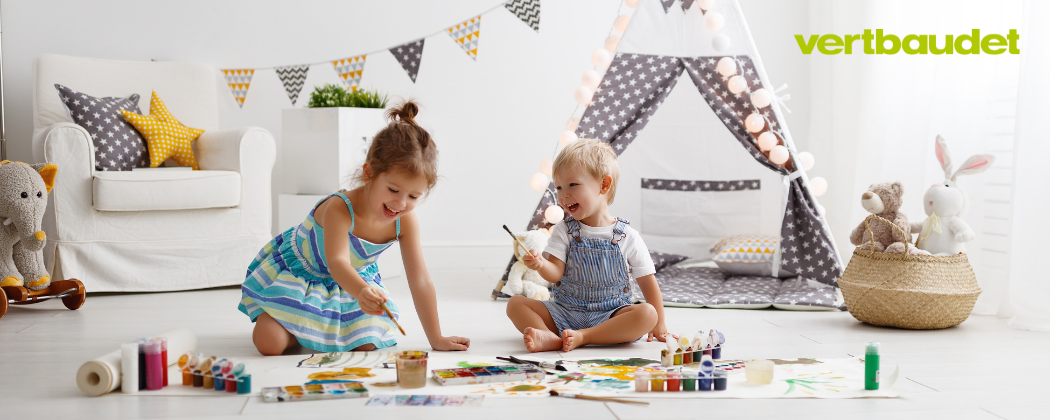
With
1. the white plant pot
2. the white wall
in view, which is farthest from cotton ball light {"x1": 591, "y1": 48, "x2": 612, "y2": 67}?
the white plant pot

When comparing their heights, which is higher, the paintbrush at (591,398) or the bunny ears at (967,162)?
the bunny ears at (967,162)

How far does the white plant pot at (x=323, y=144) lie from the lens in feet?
10.1

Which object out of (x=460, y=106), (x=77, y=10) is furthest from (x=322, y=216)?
(x=77, y=10)

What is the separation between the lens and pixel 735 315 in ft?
7.70

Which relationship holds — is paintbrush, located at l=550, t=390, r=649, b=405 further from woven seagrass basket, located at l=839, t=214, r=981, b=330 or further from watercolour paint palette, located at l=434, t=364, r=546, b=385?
woven seagrass basket, located at l=839, t=214, r=981, b=330

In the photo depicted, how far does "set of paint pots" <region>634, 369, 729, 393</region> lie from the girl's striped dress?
1.98 feet

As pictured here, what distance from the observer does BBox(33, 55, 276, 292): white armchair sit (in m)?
2.59

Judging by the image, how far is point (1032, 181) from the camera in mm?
2143

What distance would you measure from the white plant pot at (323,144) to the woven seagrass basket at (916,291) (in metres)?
1.94

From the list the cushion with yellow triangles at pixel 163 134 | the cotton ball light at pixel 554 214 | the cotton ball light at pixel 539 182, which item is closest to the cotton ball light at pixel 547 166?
the cotton ball light at pixel 539 182

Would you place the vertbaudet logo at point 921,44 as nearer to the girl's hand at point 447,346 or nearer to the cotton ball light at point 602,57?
the cotton ball light at point 602,57

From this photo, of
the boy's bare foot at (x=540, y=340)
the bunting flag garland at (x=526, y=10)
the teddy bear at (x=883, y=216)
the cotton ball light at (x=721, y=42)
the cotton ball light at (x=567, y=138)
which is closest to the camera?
the boy's bare foot at (x=540, y=340)

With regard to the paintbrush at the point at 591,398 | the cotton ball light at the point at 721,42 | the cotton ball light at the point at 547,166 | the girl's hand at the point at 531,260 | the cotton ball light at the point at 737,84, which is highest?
the cotton ball light at the point at 721,42

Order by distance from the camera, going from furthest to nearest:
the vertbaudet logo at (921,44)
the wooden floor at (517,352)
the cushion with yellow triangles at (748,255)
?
the cushion with yellow triangles at (748,255) < the vertbaudet logo at (921,44) < the wooden floor at (517,352)
